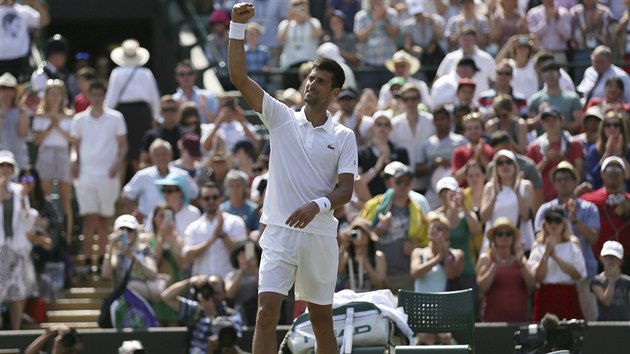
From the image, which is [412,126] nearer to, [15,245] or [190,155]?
[190,155]

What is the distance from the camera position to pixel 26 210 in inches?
656

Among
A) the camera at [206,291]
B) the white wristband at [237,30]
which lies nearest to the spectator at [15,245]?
the camera at [206,291]

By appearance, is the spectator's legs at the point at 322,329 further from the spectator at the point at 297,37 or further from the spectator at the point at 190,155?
the spectator at the point at 297,37

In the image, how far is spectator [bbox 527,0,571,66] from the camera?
2009cm

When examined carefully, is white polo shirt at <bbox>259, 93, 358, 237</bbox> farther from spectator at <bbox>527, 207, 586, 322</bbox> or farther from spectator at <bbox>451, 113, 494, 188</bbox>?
spectator at <bbox>451, 113, 494, 188</bbox>

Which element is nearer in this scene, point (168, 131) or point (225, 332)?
point (225, 332)

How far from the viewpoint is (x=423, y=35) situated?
2067 cm

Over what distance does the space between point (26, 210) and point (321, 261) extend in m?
6.74

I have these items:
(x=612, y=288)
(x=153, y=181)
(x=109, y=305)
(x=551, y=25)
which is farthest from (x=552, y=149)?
(x=109, y=305)

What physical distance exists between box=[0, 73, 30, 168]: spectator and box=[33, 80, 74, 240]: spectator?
160 millimetres

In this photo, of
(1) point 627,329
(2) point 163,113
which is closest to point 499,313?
(1) point 627,329

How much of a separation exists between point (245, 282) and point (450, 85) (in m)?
4.50

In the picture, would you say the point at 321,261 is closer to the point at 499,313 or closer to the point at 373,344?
the point at 373,344

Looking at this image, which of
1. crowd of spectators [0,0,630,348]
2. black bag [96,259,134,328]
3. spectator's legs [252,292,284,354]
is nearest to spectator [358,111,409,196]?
crowd of spectators [0,0,630,348]
